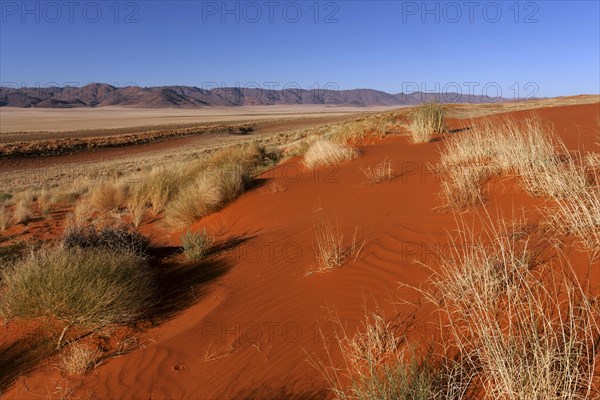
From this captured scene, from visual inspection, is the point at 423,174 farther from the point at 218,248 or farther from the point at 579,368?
the point at 579,368

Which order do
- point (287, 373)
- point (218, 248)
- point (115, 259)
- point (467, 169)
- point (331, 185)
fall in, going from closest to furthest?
point (287, 373) < point (115, 259) < point (467, 169) < point (218, 248) < point (331, 185)

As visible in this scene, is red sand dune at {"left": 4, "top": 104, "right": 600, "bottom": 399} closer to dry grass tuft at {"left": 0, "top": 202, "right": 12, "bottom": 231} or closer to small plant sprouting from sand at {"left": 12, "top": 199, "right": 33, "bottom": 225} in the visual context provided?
dry grass tuft at {"left": 0, "top": 202, "right": 12, "bottom": 231}

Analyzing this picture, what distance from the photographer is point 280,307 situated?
14.7 ft

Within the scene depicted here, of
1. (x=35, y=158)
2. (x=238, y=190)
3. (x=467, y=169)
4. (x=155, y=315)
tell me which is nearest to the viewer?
(x=155, y=315)

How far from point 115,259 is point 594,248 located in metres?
4.77

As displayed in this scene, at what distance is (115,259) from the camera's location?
17.2 ft

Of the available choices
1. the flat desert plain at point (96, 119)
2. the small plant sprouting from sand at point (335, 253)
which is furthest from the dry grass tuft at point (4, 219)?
the flat desert plain at point (96, 119)

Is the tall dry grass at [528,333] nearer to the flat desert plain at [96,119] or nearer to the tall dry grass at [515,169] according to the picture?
the tall dry grass at [515,169]

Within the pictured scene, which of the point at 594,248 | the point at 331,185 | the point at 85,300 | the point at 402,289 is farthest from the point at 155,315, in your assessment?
the point at 331,185

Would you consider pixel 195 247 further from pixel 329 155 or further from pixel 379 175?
pixel 329 155

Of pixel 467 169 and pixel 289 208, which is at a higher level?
pixel 467 169

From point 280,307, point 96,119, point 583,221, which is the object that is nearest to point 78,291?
point 280,307

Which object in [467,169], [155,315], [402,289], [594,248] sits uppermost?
[467,169]

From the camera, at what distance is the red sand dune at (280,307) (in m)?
3.55
